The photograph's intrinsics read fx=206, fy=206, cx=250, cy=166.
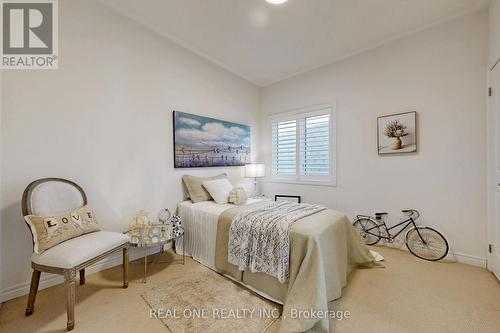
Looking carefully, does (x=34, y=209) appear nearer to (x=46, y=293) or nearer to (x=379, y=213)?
(x=46, y=293)

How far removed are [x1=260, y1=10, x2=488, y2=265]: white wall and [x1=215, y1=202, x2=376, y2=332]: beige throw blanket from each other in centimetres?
115

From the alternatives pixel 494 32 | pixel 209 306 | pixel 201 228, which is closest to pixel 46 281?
pixel 201 228

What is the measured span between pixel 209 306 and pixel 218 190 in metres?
1.47

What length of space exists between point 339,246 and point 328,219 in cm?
27

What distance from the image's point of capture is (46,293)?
6.21ft

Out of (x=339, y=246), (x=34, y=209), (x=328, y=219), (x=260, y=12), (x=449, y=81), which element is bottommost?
(x=339, y=246)

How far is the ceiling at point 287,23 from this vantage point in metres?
2.27

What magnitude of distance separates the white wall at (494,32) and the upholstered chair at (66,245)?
4044 millimetres

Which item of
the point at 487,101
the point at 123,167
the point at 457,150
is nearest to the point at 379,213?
the point at 457,150

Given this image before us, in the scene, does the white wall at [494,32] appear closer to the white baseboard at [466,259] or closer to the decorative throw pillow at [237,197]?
the white baseboard at [466,259]

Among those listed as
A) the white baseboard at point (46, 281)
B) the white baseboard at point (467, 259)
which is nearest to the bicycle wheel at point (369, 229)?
the white baseboard at point (467, 259)

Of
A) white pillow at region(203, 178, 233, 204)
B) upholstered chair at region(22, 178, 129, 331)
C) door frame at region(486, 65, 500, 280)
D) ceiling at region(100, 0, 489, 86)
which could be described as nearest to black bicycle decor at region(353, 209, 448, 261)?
door frame at region(486, 65, 500, 280)

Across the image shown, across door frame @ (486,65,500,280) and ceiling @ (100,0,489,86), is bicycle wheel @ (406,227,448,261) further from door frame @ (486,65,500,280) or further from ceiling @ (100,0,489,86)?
ceiling @ (100,0,489,86)

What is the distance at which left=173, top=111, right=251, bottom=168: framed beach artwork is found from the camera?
3.02 metres
